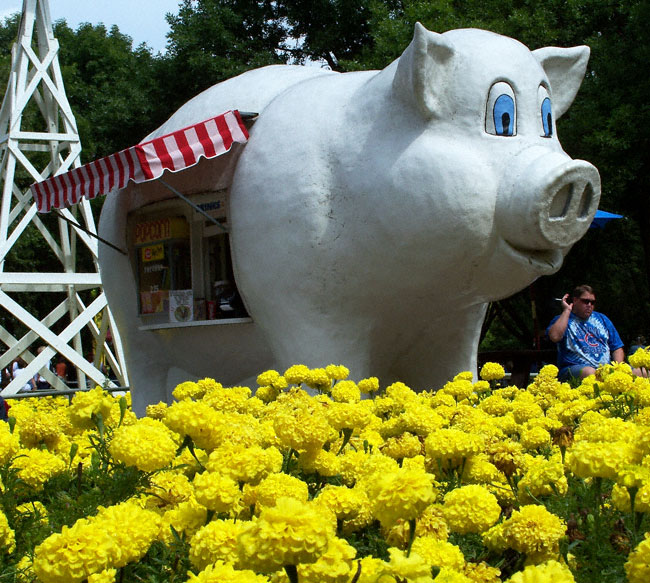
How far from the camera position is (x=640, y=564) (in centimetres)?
128

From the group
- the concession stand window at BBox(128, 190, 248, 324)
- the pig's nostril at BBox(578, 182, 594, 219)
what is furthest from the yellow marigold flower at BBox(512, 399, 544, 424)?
the concession stand window at BBox(128, 190, 248, 324)

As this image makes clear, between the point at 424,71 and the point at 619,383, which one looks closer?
the point at 619,383

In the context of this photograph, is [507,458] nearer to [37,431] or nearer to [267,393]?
[37,431]

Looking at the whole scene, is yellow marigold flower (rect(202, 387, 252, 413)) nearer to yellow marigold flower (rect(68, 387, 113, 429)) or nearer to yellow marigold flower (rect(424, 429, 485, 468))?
yellow marigold flower (rect(68, 387, 113, 429))

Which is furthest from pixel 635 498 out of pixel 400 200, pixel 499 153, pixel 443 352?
pixel 443 352

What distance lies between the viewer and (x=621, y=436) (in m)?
2.08

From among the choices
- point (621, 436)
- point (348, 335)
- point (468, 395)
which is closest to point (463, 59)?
point (348, 335)

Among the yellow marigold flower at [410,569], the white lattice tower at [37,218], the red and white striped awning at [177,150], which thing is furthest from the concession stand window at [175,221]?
the yellow marigold flower at [410,569]

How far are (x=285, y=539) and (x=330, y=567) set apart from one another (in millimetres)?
128

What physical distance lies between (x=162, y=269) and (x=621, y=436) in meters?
5.24

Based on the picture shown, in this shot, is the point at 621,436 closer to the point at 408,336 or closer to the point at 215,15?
the point at 408,336

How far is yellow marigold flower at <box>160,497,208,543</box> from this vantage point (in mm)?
1740

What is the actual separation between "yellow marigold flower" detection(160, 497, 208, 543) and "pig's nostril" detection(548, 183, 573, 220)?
158 inches

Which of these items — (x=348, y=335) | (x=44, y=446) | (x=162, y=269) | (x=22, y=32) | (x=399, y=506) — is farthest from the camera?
(x=22, y=32)
